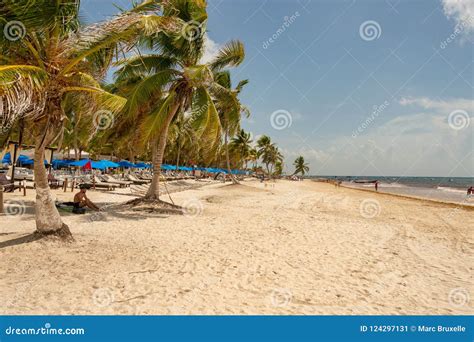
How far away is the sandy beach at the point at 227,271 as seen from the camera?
408cm

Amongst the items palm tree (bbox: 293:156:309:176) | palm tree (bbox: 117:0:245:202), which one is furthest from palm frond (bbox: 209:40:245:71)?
palm tree (bbox: 293:156:309:176)

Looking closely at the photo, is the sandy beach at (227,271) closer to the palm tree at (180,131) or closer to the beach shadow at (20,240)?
the beach shadow at (20,240)

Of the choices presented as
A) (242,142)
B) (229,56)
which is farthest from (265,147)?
(229,56)

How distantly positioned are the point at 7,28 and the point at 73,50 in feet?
3.85

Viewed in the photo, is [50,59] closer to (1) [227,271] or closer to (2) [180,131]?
(1) [227,271]

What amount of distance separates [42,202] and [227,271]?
4391 millimetres

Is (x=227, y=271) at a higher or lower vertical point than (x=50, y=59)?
lower

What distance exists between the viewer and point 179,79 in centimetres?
1203

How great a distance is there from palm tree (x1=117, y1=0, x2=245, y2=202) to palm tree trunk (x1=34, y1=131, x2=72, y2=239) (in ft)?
15.0

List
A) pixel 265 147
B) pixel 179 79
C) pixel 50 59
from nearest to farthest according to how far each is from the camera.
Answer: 1. pixel 50 59
2. pixel 179 79
3. pixel 265 147

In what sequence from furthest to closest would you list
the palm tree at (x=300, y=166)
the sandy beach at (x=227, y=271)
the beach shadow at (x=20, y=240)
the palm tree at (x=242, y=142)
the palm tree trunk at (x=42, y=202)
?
the palm tree at (x=300, y=166)
the palm tree at (x=242, y=142)
the palm tree trunk at (x=42, y=202)
the beach shadow at (x=20, y=240)
the sandy beach at (x=227, y=271)

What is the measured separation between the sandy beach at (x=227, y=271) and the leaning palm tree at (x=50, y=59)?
1.51 metres

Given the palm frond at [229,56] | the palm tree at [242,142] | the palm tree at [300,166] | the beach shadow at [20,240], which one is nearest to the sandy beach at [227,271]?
the beach shadow at [20,240]

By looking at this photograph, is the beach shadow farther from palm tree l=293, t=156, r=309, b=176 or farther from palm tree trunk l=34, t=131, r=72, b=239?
palm tree l=293, t=156, r=309, b=176
